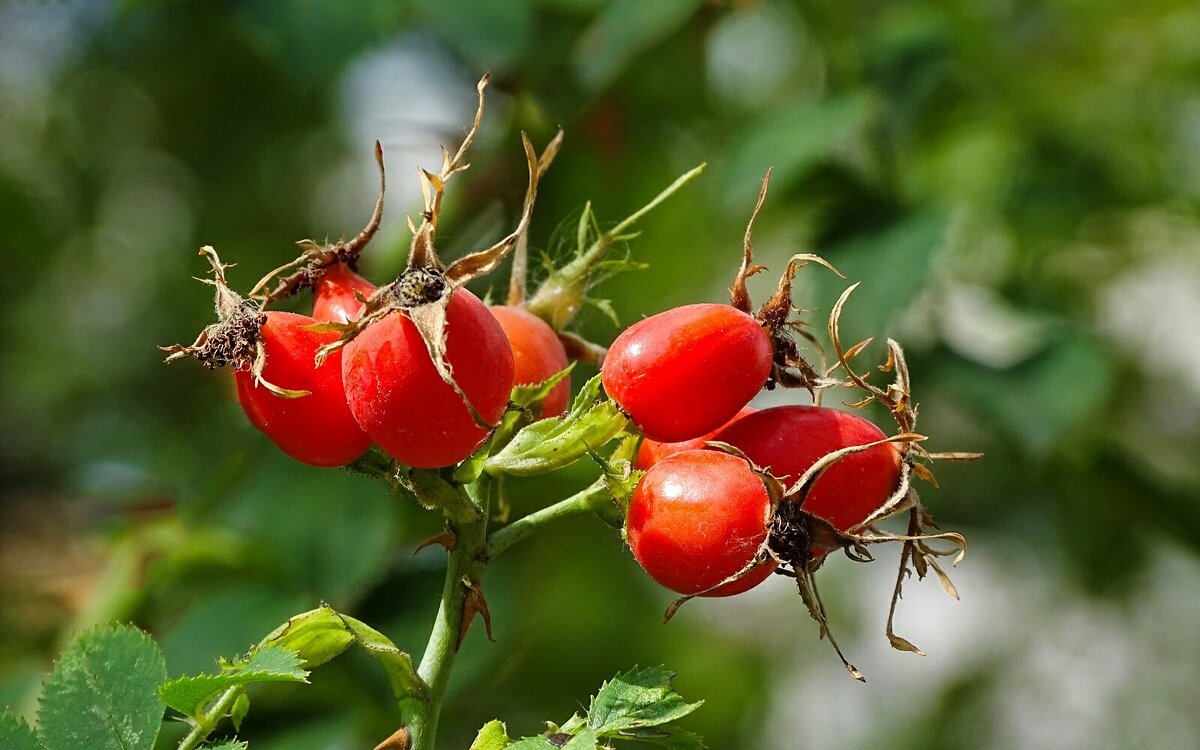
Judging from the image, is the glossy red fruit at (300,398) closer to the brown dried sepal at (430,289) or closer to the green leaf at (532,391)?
the brown dried sepal at (430,289)

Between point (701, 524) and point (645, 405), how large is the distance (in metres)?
0.15

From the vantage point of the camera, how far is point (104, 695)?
1104mm

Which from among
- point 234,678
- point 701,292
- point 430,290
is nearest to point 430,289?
point 430,290

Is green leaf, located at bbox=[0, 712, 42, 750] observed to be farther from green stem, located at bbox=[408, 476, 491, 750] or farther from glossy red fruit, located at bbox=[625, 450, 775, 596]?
glossy red fruit, located at bbox=[625, 450, 775, 596]

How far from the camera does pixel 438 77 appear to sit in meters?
3.25

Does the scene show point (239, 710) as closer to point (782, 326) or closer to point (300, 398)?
point (300, 398)

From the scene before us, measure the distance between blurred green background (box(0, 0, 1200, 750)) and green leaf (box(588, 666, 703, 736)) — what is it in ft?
3.23

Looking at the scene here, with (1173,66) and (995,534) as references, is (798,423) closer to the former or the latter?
(995,534)

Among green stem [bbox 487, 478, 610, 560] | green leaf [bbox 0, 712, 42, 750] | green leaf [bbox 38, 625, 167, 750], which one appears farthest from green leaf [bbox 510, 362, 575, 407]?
green leaf [bbox 0, 712, 42, 750]

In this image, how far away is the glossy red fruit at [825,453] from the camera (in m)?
1.23

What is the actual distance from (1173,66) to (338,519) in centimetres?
302

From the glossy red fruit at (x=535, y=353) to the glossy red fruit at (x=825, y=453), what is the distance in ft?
0.75

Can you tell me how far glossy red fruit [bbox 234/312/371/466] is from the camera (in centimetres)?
119

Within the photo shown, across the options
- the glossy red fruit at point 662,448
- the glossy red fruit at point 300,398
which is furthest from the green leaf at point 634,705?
the glossy red fruit at point 300,398
